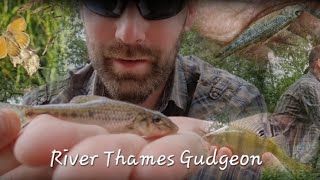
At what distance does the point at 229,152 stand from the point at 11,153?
0.81m

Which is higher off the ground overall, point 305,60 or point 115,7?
point 115,7

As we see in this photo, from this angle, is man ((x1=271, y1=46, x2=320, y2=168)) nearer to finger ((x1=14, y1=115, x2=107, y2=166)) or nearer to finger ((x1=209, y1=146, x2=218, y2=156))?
finger ((x1=209, y1=146, x2=218, y2=156))

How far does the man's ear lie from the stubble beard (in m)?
0.07

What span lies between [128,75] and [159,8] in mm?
281

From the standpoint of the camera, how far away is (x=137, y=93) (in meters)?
2.30

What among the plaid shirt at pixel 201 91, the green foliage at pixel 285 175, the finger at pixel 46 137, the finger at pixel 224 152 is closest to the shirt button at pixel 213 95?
the plaid shirt at pixel 201 91

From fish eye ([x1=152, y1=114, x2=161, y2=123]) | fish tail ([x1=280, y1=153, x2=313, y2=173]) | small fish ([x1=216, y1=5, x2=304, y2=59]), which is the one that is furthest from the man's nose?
fish tail ([x1=280, y1=153, x2=313, y2=173])

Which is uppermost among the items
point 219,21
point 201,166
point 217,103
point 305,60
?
point 219,21

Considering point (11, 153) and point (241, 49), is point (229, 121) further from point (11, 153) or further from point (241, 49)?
point (11, 153)

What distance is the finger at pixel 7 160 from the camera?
2.14m

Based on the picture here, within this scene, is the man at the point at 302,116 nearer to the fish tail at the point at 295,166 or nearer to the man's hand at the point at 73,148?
the fish tail at the point at 295,166

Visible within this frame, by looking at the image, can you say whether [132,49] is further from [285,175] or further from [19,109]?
[285,175]

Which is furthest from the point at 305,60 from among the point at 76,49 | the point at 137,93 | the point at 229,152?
the point at 76,49

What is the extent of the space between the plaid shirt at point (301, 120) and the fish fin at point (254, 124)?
39 mm
